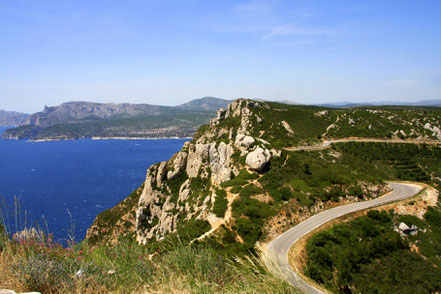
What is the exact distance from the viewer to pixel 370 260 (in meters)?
23.5

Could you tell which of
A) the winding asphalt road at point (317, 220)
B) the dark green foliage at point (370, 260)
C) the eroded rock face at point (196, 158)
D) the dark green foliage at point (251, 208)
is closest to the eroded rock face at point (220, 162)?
the eroded rock face at point (196, 158)

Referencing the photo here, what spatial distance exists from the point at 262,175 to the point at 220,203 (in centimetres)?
980

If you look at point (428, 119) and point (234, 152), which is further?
point (428, 119)

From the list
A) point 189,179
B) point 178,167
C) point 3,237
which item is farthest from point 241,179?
point 3,237

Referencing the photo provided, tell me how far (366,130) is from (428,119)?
25777mm

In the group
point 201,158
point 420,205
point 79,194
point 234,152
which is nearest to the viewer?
point 420,205

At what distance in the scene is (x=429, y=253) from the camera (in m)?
25.1

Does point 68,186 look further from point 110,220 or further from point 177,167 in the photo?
point 177,167

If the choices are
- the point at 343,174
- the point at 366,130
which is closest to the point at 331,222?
the point at 343,174

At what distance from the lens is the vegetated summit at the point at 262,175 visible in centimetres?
2944

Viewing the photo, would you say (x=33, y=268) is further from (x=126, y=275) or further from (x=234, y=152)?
(x=234, y=152)

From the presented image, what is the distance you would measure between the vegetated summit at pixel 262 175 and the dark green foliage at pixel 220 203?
5.4 inches

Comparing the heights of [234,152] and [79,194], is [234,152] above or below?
above

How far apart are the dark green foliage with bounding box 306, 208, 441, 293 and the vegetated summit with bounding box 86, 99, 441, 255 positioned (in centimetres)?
523
